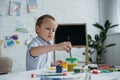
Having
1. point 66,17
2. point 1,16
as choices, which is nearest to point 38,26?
point 1,16

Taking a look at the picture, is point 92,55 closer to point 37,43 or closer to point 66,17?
point 66,17

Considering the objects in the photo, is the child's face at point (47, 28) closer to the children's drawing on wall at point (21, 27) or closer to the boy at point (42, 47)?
the boy at point (42, 47)

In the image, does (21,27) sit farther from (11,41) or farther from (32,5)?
(32,5)

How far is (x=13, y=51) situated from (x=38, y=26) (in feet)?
6.04

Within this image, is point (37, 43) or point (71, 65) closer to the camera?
point (71, 65)

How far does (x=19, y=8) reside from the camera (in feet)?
11.4

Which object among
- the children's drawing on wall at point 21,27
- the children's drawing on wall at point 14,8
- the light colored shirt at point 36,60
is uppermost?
the children's drawing on wall at point 14,8

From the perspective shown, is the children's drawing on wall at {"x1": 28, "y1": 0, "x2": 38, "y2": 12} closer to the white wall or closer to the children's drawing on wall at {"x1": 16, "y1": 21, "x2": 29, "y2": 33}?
the white wall

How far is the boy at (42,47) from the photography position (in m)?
1.41

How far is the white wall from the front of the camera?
3.34 metres

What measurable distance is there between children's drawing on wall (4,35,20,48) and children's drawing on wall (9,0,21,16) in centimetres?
35

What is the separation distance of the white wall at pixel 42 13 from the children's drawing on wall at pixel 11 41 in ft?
0.15

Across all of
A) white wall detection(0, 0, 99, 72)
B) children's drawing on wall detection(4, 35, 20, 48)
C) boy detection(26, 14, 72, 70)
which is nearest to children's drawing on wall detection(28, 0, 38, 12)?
white wall detection(0, 0, 99, 72)

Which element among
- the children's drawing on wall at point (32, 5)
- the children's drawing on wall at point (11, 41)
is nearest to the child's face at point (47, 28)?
the children's drawing on wall at point (11, 41)
